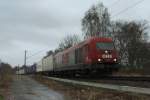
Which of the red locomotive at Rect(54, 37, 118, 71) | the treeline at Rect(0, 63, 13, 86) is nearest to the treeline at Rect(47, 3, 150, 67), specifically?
the treeline at Rect(0, 63, 13, 86)

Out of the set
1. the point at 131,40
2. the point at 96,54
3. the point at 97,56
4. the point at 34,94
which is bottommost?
the point at 34,94

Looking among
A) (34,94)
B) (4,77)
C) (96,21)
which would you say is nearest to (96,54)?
(34,94)

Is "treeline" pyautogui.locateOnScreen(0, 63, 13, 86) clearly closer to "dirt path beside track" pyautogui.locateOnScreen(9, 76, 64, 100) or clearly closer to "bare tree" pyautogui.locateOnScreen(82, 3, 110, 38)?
"dirt path beside track" pyautogui.locateOnScreen(9, 76, 64, 100)

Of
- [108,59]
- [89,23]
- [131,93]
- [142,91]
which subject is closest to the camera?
[142,91]

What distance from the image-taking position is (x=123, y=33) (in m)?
91.3

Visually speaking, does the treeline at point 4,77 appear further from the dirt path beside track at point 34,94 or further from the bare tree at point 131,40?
the bare tree at point 131,40

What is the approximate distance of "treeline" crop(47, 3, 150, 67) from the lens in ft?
261

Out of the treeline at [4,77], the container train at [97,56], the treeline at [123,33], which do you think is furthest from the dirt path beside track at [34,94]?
the treeline at [123,33]

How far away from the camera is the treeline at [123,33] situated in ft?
261

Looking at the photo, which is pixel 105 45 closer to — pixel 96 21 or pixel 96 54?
pixel 96 54

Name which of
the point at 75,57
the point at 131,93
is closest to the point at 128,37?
the point at 75,57

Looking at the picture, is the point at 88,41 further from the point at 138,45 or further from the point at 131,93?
the point at 138,45

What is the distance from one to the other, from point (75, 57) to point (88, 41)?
4031 millimetres

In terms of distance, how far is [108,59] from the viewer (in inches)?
1158
